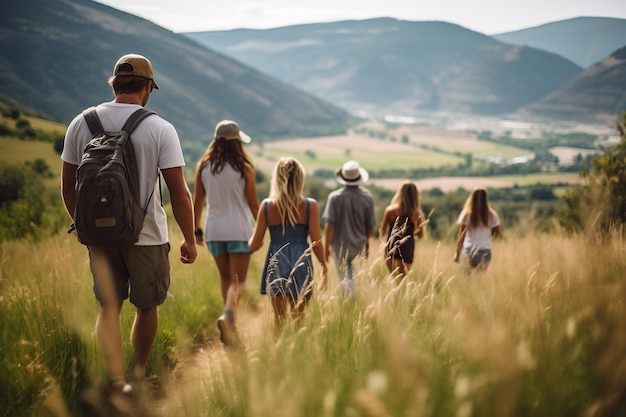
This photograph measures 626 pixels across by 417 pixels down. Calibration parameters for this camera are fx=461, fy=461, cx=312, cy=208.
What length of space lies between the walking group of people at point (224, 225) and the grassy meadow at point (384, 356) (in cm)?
23

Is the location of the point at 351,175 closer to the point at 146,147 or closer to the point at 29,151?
the point at 146,147

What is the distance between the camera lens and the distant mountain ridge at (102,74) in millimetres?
106438

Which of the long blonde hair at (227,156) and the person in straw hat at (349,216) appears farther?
the person in straw hat at (349,216)

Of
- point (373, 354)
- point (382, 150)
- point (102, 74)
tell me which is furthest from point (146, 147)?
point (382, 150)

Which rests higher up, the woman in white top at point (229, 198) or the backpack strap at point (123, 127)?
the backpack strap at point (123, 127)

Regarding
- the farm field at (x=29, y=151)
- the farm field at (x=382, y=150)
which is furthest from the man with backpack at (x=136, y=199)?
the farm field at (x=382, y=150)

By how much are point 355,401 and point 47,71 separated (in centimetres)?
13235

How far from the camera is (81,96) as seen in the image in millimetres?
113625

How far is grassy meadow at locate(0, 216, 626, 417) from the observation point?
4.64 ft

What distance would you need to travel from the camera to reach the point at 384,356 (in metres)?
1.92

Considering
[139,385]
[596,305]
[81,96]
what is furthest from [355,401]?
[81,96]

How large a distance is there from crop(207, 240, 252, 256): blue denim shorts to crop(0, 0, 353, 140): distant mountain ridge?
323 feet

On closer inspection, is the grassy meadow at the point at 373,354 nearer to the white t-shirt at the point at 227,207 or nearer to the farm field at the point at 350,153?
the white t-shirt at the point at 227,207

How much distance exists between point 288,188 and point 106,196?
1.49 m
